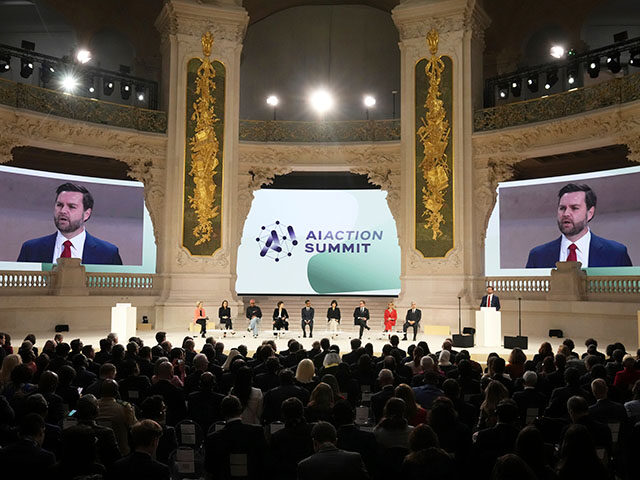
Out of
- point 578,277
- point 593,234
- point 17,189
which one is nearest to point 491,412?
point 578,277

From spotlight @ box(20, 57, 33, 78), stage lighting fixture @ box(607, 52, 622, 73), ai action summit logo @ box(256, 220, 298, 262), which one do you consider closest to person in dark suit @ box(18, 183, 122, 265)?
spotlight @ box(20, 57, 33, 78)

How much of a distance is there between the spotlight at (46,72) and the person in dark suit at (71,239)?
385 centimetres

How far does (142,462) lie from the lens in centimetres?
362

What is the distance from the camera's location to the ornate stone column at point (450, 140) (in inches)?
766

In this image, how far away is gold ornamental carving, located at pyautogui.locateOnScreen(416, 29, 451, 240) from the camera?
19953 mm

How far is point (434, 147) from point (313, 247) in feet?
19.7

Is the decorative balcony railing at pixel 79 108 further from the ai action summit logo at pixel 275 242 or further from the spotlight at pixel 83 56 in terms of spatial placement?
the ai action summit logo at pixel 275 242

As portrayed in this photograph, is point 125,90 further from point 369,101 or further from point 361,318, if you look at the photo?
point 361,318

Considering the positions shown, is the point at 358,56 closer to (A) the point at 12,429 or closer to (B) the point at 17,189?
(B) the point at 17,189

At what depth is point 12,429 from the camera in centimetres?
467

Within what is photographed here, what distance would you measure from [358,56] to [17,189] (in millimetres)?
13077

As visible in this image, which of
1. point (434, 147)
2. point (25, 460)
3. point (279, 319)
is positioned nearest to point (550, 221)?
point (434, 147)

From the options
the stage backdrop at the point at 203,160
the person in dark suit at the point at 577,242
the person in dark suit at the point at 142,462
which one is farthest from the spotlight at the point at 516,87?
the person in dark suit at the point at 142,462

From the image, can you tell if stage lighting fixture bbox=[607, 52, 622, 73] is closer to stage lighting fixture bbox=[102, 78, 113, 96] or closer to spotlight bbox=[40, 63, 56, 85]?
stage lighting fixture bbox=[102, 78, 113, 96]
